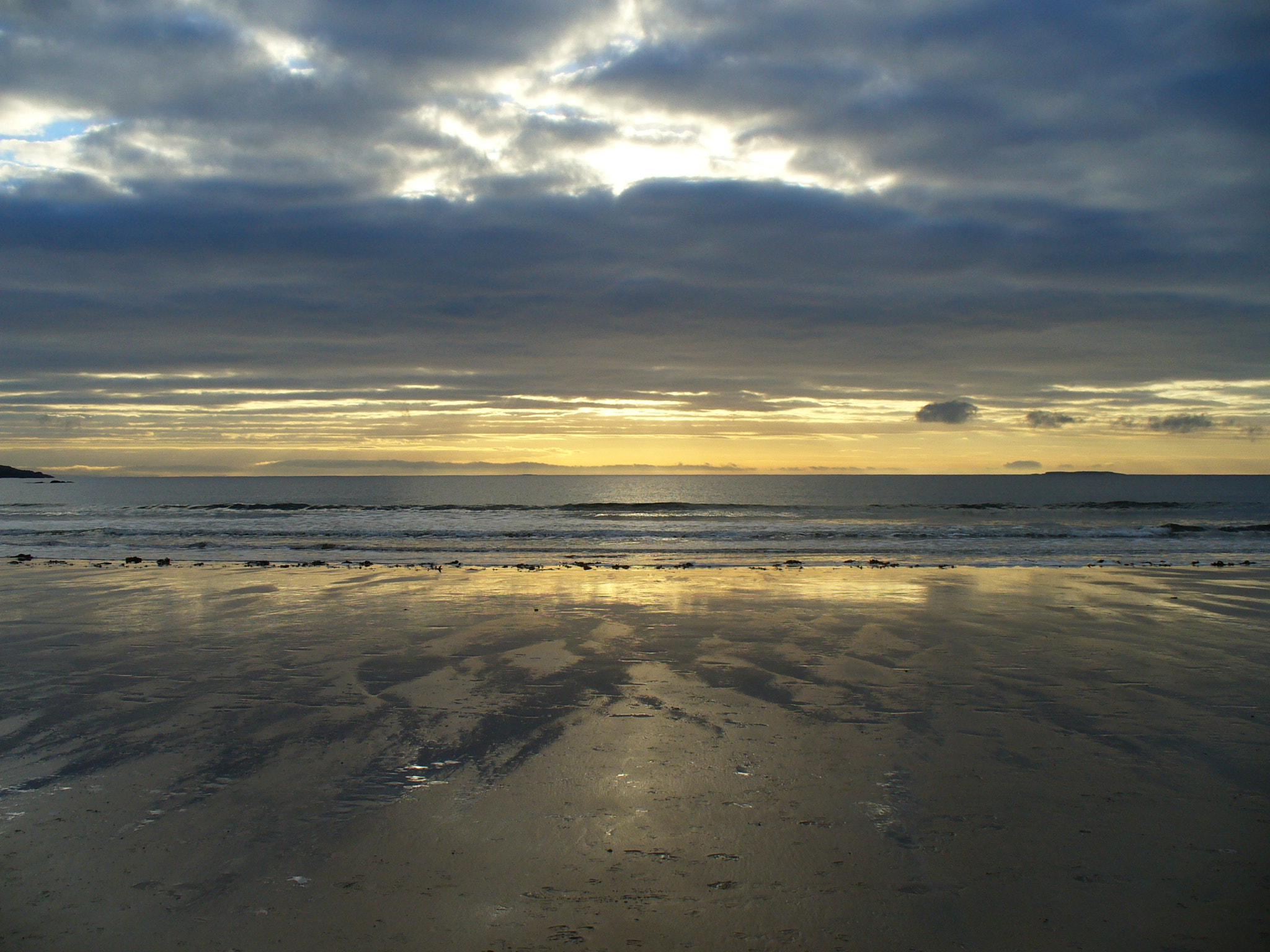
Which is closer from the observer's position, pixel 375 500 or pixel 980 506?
pixel 980 506

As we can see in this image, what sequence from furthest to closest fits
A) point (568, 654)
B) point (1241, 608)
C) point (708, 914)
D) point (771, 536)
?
point (771, 536)
point (1241, 608)
point (568, 654)
point (708, 914)

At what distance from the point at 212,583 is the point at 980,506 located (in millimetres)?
53007

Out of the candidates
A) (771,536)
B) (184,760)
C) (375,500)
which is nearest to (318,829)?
(184,760)

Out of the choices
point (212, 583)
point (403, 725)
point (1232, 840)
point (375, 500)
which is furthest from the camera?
point (375, 500)

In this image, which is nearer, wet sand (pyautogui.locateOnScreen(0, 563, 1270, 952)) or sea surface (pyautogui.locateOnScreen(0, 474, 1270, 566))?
wet sand (pyautogui.locateOnScreen(0, 563, 1270, 952))

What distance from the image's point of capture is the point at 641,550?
81.0 ft

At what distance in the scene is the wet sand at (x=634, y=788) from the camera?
352cm

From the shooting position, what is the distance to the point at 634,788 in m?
4.91

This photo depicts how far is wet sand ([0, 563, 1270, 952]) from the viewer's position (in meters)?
3.52

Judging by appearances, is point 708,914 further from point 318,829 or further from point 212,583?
point 212,583

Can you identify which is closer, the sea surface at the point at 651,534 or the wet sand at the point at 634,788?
the wet sand at the point at 634,788

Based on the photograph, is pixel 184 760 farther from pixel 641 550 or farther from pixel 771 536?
pixel 771 536

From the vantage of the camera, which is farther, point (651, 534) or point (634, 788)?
point (651, 534)

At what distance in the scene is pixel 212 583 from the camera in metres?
15.0
